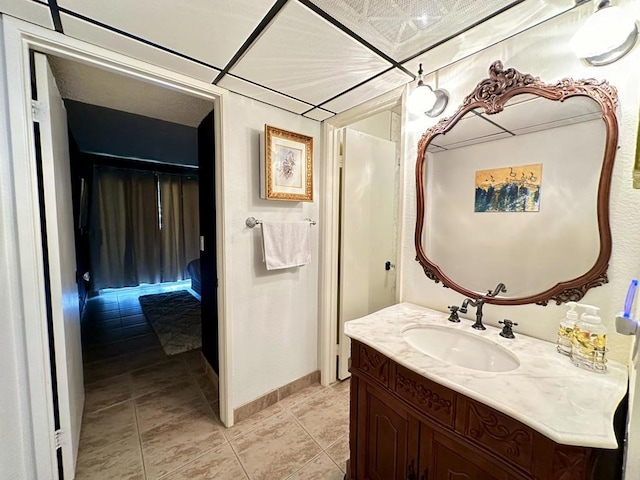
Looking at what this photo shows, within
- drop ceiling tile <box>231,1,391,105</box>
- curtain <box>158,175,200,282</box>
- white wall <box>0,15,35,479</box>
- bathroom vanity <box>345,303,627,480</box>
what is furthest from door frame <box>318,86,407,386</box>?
curtain <box>158,175,200,282</box>

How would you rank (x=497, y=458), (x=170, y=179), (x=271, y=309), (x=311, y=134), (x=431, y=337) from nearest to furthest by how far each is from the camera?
1. (x=497, y=458)
2. (x=431, y=337)
3. (x=271, y=309)
4. (x=311, y=134)
5. (x=170, y=179)

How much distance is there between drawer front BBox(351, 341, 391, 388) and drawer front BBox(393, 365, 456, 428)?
2.2 inches

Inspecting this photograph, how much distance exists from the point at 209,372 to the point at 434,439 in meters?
2.02

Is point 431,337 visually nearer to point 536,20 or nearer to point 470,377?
point 470,377

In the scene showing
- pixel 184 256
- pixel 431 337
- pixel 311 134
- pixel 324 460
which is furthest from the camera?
pixel 184 256

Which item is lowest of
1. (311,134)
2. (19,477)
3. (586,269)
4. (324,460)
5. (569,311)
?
(324,460)

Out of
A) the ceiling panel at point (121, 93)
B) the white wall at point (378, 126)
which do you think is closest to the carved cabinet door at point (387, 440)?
the ceiling panel at point (121, 93)

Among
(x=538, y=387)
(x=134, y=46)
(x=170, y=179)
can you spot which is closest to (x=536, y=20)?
(x=538, y=387)

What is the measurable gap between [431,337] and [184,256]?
5590 millimetres

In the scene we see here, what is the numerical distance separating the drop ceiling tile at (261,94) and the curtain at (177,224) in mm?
4417

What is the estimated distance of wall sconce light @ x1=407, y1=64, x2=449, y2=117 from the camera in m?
1.31

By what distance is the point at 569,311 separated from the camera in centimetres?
99

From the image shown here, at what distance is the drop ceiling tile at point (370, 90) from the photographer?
145cm

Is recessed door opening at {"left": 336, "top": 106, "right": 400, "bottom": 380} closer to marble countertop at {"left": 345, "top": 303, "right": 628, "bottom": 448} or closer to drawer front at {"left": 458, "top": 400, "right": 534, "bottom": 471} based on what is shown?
marble countertop at {"left": 345, "top": 303, "right": 628, "bottom": 448}
